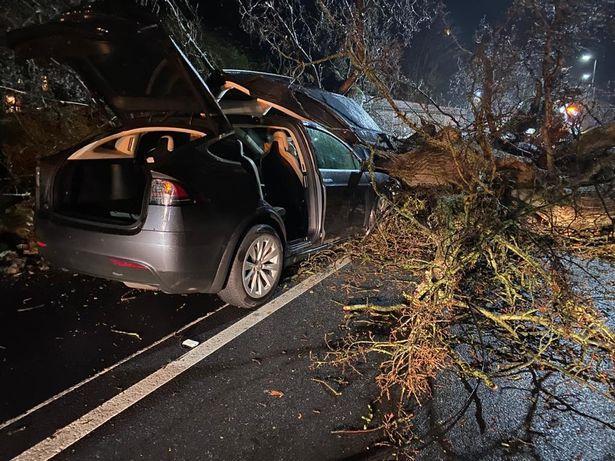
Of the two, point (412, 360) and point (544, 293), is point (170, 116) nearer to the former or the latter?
point (412, 360)

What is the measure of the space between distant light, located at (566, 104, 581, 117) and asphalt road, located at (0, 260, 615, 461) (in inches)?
102

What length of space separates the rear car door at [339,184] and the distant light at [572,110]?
82.5 inches

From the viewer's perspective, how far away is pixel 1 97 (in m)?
6.58

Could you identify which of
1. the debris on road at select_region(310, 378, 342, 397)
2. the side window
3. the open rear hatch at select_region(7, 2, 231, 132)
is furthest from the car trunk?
the side window

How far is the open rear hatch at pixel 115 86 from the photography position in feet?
9.54

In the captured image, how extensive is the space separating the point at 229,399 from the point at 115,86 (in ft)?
9.78

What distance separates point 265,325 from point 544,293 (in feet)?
7.72

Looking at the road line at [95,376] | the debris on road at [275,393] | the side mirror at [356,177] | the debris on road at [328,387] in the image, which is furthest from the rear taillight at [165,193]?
the side mirror at [356,177]

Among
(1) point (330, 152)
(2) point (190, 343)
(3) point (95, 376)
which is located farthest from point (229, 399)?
(1) point (330, 152)

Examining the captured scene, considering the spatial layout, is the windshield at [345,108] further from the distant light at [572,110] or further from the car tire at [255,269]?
the distant light at [572,110]

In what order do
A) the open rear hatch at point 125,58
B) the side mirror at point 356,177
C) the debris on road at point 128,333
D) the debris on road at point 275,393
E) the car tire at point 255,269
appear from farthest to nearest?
1. the side mirror at point 356,177
2. the car tire at point 255,269
3. the debris on road at point 128,333
4. the open rear hatch at point 125,58
5. the debris on road at point 275,393

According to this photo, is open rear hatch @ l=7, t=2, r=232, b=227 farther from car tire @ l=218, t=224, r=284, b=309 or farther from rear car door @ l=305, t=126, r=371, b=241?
rear car door @ l=305, t=126, r=371, b=241

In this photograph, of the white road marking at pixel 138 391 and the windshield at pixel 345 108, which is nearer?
the white road marking at pixel 138 391

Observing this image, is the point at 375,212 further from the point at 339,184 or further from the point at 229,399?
the point at 229,399
